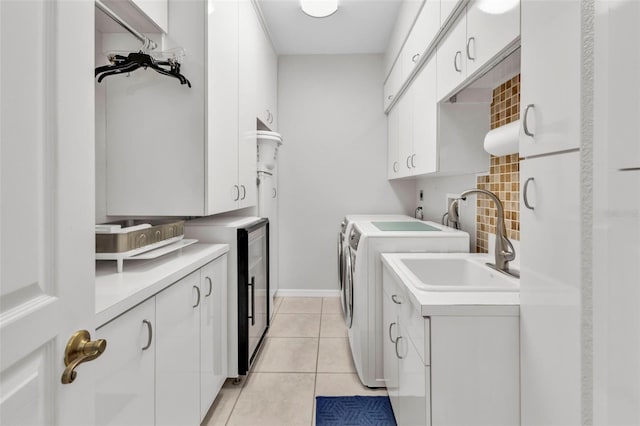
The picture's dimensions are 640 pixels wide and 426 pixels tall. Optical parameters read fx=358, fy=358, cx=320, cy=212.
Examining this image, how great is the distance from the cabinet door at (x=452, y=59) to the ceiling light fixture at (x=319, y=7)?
114 cm

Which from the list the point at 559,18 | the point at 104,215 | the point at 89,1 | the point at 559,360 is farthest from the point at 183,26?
the point at 559,360

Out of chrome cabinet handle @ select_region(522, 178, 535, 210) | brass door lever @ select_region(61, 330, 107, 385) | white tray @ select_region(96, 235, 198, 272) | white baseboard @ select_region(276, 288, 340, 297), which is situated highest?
chrome cabinet handle @ select_region(522, 178, 535, 210)

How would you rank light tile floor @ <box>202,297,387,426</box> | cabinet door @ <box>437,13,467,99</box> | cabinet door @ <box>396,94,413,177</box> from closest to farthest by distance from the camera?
cabinet door @ <box>437,13,467,99</box>, light tile floor @ <box>202,297,387,426</box>, cabinet door @ <box>396,94,413,177</box>

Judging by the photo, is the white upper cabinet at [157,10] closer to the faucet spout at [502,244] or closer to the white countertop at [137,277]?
the white countertop at [137,277]

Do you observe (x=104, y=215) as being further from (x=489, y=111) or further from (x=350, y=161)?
(x=350, y=161)

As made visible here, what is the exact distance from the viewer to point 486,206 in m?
2.08

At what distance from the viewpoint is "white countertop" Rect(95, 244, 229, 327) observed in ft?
3.24

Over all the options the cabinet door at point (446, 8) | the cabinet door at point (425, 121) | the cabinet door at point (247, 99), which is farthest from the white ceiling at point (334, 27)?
the cabinet door at point (446, 8)

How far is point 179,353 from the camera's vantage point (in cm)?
142

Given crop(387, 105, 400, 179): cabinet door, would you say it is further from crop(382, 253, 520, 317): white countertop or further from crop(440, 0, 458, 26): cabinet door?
crop(382, 253, 520, 317): white countertop

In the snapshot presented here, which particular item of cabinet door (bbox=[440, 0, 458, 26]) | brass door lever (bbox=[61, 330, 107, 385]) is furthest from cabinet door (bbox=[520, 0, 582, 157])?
brass door lever (bbox=[61, 330, 107, 385])

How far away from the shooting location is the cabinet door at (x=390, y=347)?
1.67 m

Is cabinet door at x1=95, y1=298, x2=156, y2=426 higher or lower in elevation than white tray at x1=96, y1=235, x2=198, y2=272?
lower

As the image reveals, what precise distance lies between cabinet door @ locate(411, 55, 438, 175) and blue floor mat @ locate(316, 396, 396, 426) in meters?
1.33
